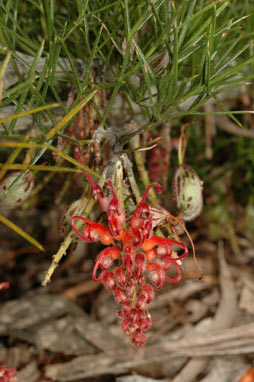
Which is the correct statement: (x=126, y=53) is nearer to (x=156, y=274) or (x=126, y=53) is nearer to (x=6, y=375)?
(x=156, y=274)

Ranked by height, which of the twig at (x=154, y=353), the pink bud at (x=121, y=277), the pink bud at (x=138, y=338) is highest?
the pink bud at (x=121, y=277)

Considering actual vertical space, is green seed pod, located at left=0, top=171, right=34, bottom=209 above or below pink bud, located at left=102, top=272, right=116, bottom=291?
above

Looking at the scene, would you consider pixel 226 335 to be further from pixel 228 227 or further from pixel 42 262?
pixel 42 262

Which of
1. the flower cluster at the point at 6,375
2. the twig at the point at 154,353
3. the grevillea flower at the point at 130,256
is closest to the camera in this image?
the grevillea flower at the point at 130,256

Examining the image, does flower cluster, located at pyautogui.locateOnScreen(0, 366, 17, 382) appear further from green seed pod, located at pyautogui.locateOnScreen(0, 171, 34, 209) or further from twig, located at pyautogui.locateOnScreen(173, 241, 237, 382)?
twig, located at pyautogui.locateOnScreen(173, 241, 237, 382)

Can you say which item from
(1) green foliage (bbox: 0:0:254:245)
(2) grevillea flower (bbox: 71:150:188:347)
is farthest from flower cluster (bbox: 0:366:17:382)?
(1) green foliage (bbox: 0:0:254:245)

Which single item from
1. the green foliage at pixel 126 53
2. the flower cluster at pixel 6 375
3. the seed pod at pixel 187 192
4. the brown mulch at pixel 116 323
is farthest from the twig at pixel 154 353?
the green foliage at pixel 126 53

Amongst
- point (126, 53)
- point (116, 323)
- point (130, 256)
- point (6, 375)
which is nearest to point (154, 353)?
point (116, 323)

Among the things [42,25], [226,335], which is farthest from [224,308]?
[42,25]

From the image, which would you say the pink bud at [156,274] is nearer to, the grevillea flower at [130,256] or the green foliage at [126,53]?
the grevillea flower at [130,256]

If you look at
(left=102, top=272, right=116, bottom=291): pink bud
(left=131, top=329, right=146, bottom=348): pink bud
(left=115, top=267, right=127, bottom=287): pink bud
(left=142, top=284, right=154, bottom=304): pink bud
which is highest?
(left=115, top=267, right=127, bottom=287): pink bud
